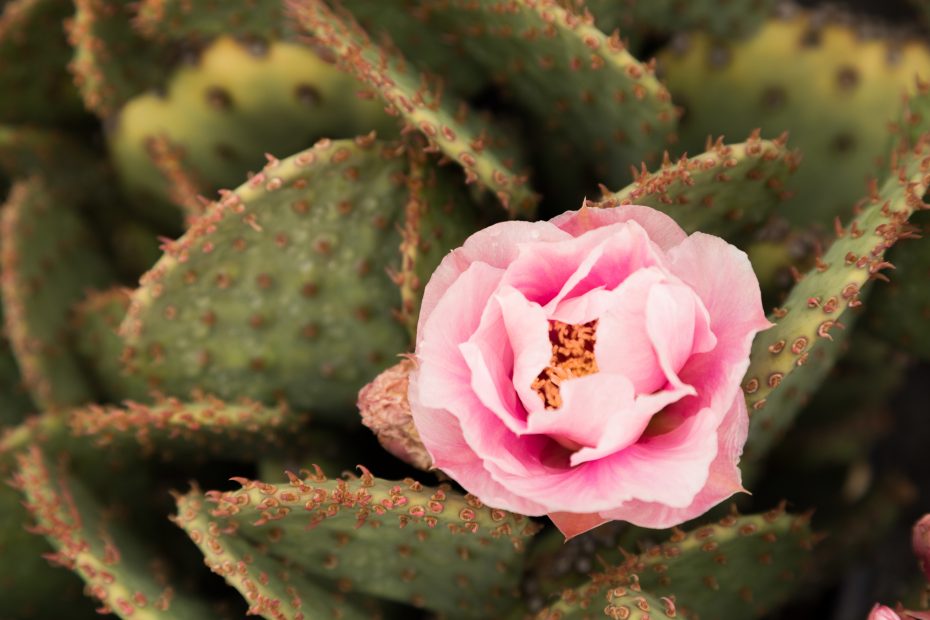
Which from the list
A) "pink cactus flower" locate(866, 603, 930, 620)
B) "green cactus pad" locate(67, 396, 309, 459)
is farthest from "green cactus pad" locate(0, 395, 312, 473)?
"pink cactus flower" locate(866, 603, 930, 620)

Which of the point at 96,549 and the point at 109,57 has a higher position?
the point at 109,57

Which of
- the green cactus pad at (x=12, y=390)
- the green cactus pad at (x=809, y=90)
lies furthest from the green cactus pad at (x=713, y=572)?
the green cactus pad at (x=12, y=390)

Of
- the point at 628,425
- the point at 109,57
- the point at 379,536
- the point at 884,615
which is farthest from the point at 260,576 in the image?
the point at 109,57

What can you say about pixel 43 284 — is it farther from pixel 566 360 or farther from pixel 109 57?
pixel 566 360

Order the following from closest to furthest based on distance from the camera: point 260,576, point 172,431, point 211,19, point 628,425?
1. point 628,425
2. point 260,576
3. point 172,431
4. point 211,19

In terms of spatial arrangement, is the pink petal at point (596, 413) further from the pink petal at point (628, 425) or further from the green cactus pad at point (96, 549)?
the green cactus pad at point (96, 549)

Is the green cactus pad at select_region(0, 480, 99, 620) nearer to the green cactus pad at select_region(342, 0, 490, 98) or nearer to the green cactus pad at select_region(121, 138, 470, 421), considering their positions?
the green cactus pad at select_region(121, 138, 470, 421)
